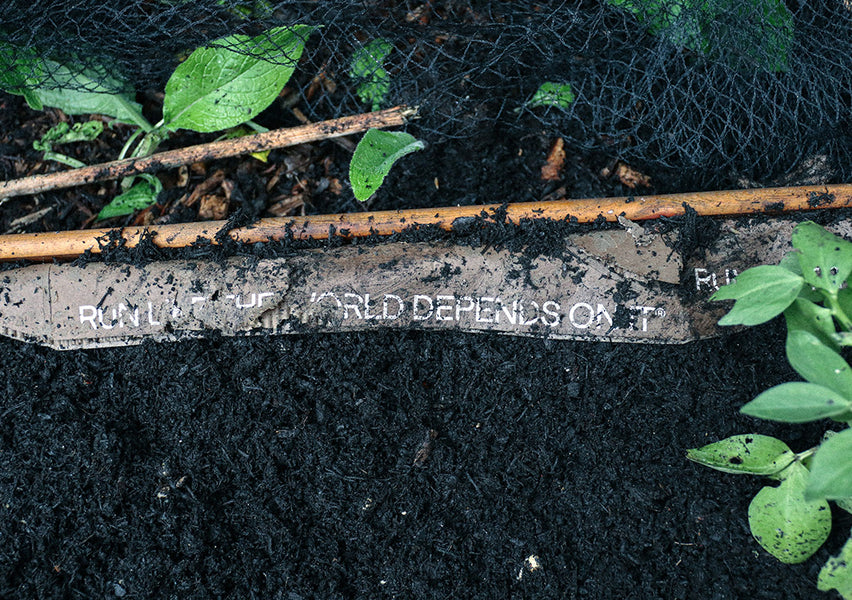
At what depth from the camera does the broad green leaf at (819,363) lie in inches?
31.4

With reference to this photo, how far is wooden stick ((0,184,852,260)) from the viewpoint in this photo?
110 centimetres

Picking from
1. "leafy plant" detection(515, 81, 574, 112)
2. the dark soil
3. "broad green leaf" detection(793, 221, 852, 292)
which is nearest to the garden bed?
the dark soil

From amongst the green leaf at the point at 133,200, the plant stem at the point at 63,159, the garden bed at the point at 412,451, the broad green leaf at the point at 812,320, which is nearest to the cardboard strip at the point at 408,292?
the garden bed at the point at 412,451

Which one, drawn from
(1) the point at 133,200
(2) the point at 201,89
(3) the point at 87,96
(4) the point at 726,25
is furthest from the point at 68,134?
(4) the point at 726,25

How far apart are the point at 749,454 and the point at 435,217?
624 millimetres

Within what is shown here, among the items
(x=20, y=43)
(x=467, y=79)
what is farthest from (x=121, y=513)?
(x=467, y=79)

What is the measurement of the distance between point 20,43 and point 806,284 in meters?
1.45

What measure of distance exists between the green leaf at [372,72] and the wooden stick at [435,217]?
0.36m

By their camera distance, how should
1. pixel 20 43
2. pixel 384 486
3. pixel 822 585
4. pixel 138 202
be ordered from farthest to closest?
pixel 138 202 → pixel 20 43 → pixel 384 486 → pixel 822 585

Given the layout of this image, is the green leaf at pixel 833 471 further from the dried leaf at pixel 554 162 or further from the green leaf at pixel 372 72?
the green leaf at pixel 372 72

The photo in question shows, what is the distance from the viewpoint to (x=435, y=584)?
3.26 ft

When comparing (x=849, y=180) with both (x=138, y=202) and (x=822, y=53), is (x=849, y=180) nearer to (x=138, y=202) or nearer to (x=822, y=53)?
(x=822, y=53)

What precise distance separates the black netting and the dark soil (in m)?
0.38

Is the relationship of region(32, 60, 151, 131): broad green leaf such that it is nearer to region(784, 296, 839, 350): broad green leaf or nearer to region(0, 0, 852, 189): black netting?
region(0, 0, 852, 189): black netting
